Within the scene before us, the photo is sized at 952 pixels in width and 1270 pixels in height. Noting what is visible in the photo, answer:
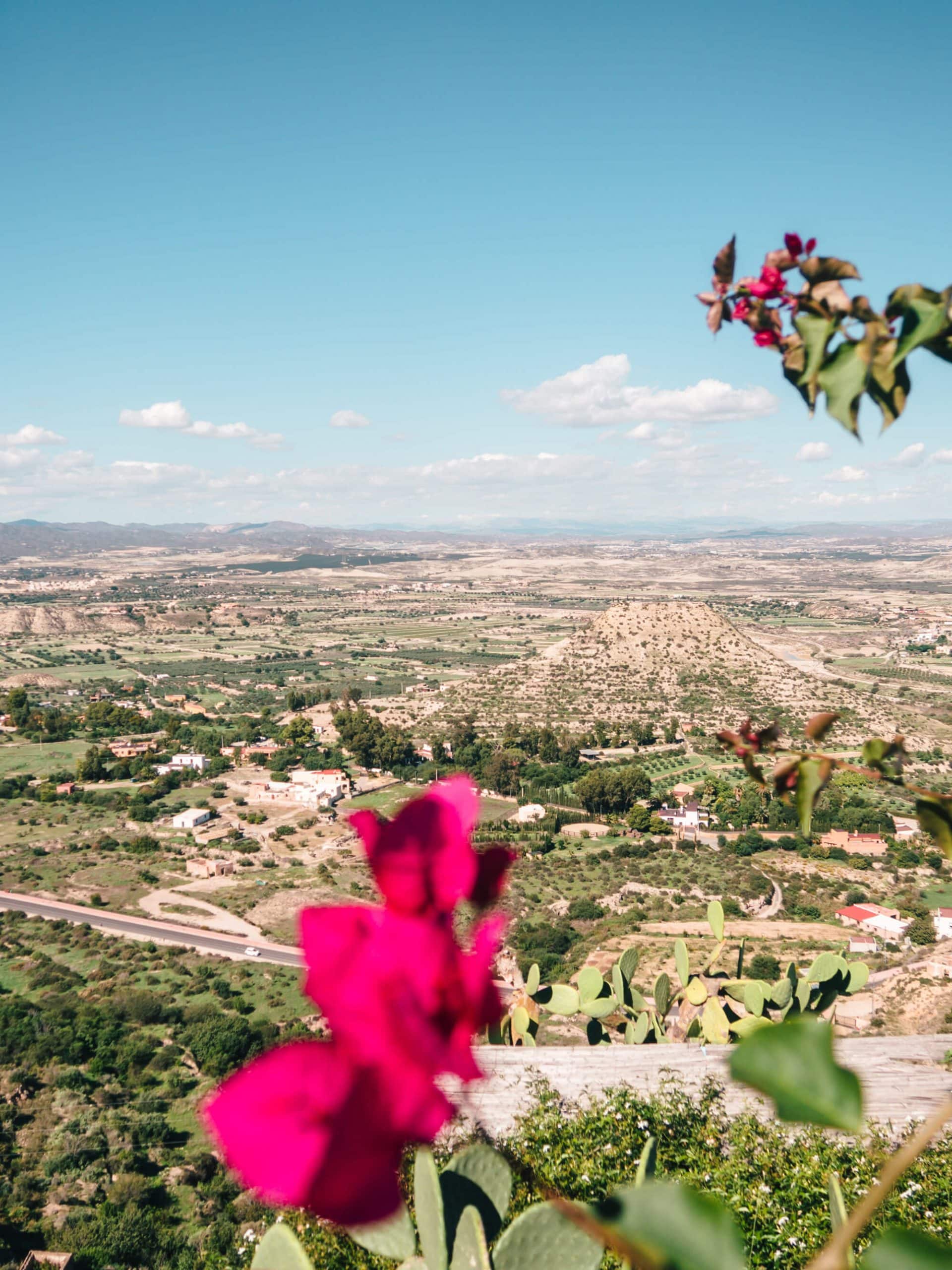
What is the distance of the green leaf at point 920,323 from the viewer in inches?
49.1

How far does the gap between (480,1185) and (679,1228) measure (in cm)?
132

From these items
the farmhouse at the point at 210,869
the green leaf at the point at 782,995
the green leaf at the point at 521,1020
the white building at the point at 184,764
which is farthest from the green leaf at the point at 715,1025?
the white building at the point at 184,764

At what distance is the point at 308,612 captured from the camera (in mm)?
143625

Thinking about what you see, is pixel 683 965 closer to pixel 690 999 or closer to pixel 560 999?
pixel 690 999

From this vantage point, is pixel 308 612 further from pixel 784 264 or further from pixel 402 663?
pixel 784 264

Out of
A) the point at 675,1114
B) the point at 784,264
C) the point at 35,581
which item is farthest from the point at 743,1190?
the point at 35,581

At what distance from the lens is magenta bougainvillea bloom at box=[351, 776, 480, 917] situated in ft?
2.30

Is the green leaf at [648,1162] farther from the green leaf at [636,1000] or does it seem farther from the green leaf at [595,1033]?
the green leaf at [595,1033]

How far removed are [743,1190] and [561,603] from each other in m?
144

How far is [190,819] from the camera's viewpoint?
40.6 m

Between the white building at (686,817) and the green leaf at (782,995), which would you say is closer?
the green leaf at (782,995)

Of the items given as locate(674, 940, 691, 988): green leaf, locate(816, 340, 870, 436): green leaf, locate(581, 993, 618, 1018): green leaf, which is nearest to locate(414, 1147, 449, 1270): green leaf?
locate(816, 340, 870, 436): green leaf

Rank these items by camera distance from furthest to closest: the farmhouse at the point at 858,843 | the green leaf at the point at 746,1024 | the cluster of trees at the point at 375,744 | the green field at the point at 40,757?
1. the green field at the point at 40,757
2. the cluster of trees at the point at 375,744
3. the farmhouse at the point at 858,843
4. the green leaf at the point at 746,1024

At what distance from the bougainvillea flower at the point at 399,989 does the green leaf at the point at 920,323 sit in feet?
3.77
